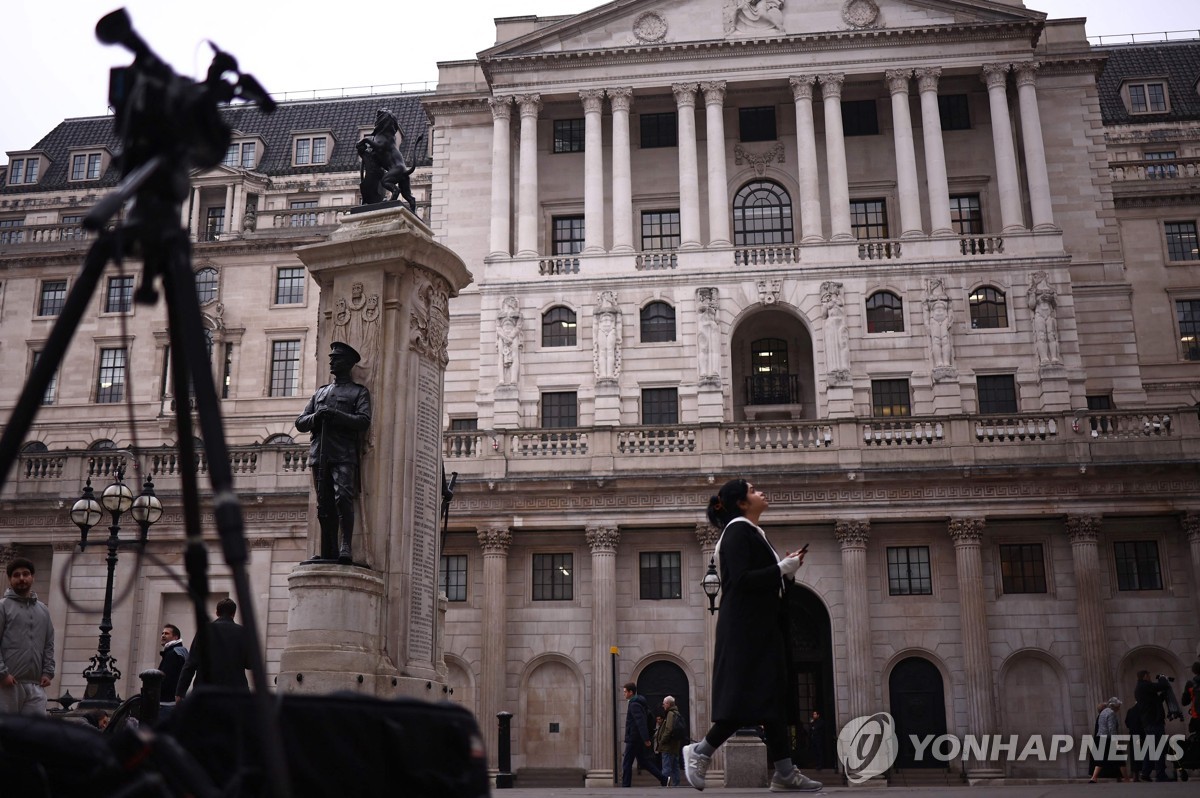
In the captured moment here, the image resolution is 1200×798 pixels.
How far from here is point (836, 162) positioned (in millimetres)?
43125

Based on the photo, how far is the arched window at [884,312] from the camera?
41.5 meters

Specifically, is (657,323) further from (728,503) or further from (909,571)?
(728,503)

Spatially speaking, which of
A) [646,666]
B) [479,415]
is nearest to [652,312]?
[479,415]

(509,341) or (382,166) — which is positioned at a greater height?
(509,341)

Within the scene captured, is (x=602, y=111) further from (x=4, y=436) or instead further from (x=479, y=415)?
(x=4, y=436)

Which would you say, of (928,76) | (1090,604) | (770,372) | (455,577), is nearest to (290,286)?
(455,577)

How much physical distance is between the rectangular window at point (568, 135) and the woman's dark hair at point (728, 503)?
3918 cm

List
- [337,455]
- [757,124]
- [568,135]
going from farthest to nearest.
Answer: [568,135], [757,124], [337,455]

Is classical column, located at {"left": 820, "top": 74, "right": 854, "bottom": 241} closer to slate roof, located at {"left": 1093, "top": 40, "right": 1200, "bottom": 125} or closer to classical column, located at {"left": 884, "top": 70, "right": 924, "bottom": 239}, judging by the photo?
classical column, located at {"left": 884, "top": 70, "right": 924, "bottom": 239}

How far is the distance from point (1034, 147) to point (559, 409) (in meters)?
20.9

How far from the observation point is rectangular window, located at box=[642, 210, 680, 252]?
148 ft

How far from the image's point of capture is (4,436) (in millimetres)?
4078

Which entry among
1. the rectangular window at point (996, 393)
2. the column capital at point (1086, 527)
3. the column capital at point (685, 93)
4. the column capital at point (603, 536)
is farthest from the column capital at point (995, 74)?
the column capital at point (603, 536)

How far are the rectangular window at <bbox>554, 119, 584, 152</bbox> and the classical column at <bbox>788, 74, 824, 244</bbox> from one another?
29.1 feet
